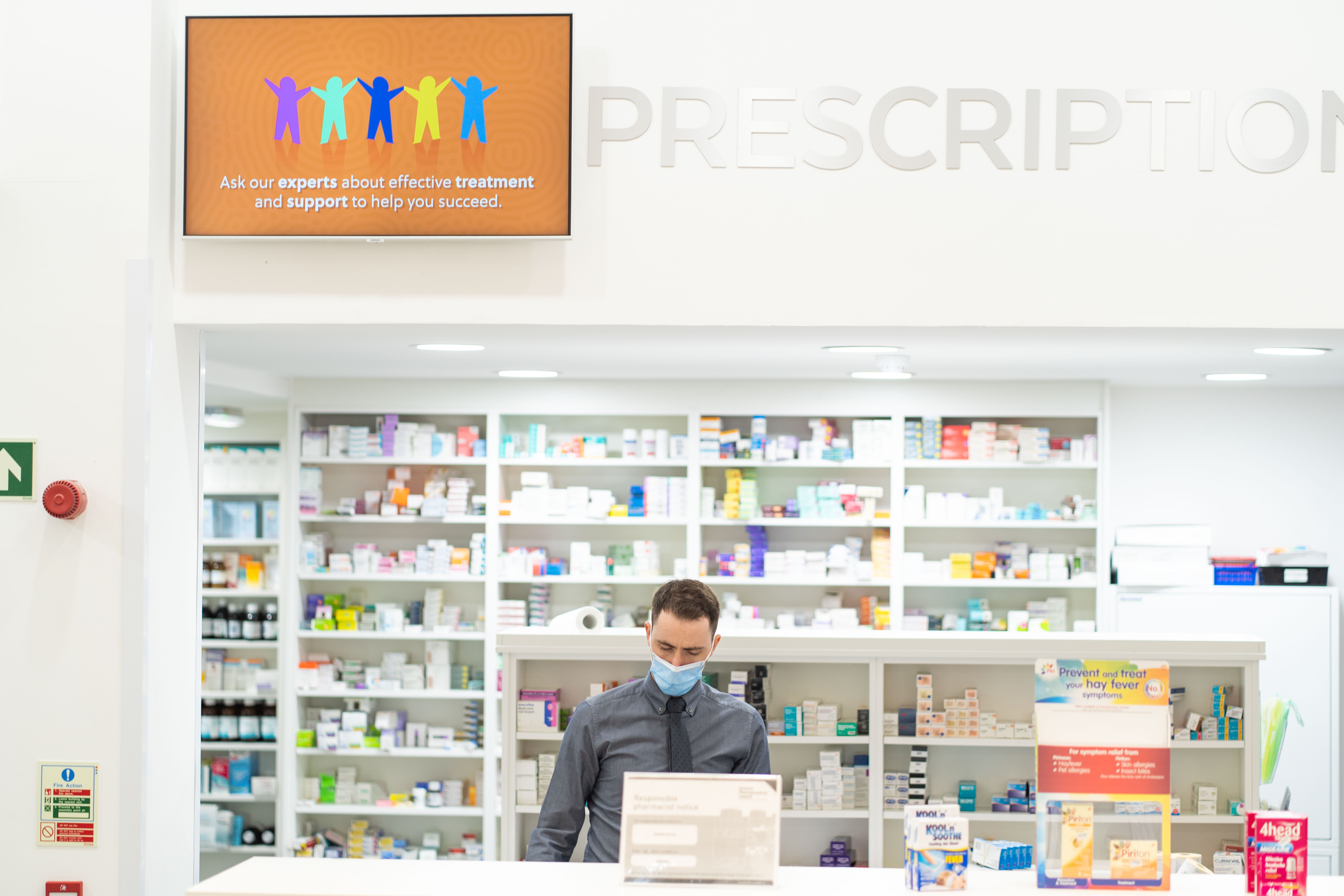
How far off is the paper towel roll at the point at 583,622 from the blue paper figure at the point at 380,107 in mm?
1763

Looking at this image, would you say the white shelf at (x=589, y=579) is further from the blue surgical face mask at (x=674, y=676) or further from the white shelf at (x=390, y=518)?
the blue surgical face mask at (x=674, y=676)

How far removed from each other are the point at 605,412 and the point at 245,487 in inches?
86.6

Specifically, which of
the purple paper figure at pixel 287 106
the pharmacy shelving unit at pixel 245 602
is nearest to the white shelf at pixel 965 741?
the purple paper figure at pixel 287 106

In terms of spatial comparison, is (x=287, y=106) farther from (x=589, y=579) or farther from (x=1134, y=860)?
(x=589, y=579)

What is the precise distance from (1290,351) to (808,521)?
8.41 ft

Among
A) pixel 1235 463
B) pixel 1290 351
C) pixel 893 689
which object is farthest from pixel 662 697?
pixel 1235 463

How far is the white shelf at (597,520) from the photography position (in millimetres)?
6215

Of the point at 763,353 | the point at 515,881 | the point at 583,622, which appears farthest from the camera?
the point at 763,353

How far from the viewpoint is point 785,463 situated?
620 centimetres

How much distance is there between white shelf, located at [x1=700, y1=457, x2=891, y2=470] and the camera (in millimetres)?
6145

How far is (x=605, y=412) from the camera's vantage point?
6.24 m

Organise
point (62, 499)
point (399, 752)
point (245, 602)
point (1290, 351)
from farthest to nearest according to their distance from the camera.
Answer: point (245, 602) → point (399, 752) → point (1290, 351) → point (62, 499)

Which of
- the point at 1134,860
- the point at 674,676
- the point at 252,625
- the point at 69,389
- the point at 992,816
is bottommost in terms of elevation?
the point at 992,816

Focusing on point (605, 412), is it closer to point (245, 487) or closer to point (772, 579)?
point (772, 579)
